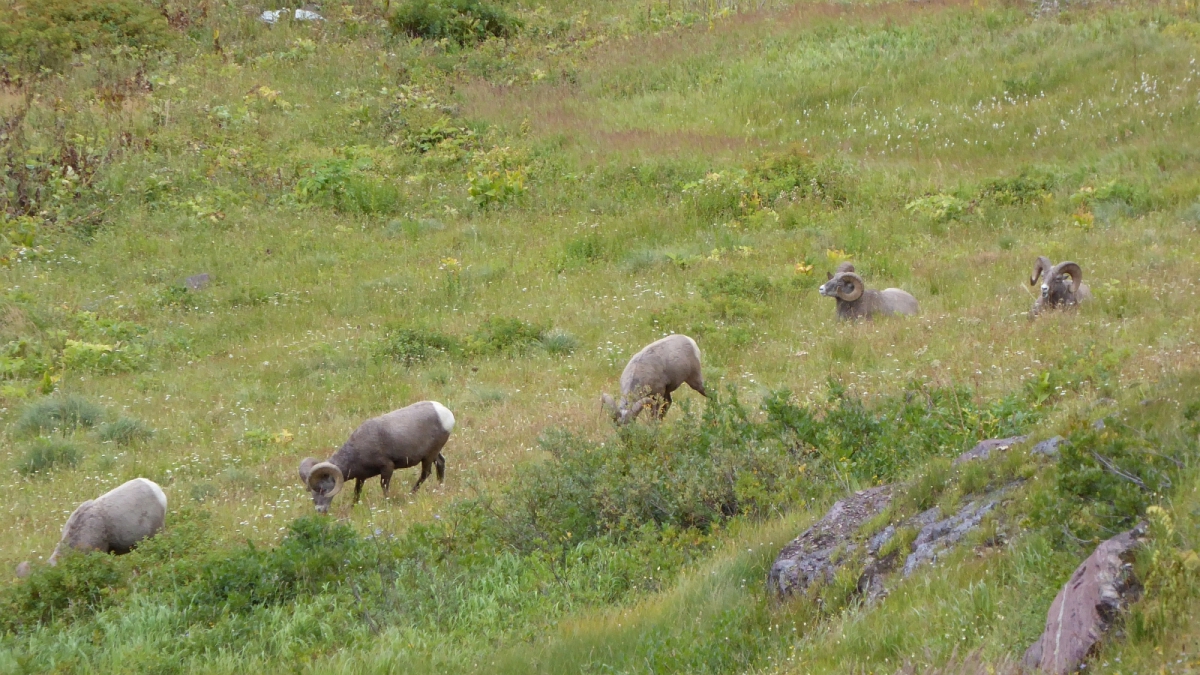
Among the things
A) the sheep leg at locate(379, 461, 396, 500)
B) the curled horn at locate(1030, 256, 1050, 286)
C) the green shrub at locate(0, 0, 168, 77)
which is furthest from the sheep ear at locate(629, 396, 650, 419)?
the green shrub at locate(0, 0, 168, 77)

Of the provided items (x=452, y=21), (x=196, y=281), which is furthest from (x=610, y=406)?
(x=452, y=21)

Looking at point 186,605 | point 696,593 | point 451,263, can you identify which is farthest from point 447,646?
point 451,263

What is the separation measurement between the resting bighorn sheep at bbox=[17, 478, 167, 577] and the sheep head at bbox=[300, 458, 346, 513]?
116 centimetres

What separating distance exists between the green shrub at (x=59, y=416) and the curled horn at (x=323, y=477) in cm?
413

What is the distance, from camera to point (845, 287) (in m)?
14.4

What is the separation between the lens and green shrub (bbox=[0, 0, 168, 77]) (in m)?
26.2

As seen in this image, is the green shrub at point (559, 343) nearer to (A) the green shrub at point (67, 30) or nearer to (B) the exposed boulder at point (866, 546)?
(B) the exposed boulder at point (866, 546)

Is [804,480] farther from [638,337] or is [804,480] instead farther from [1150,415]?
[638,337]

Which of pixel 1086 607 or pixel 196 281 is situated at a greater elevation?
pixel 1086 607

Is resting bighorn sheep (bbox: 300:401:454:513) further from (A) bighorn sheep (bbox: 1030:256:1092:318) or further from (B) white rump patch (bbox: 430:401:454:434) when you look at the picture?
(A) bighorn sheep (bbox: 1030:256:1092:318)

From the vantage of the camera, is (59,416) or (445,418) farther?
(59,416)

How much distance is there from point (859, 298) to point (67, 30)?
20637mm

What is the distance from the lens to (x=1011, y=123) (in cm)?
2177

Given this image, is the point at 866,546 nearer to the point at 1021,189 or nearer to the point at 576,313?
the point at 576,313
